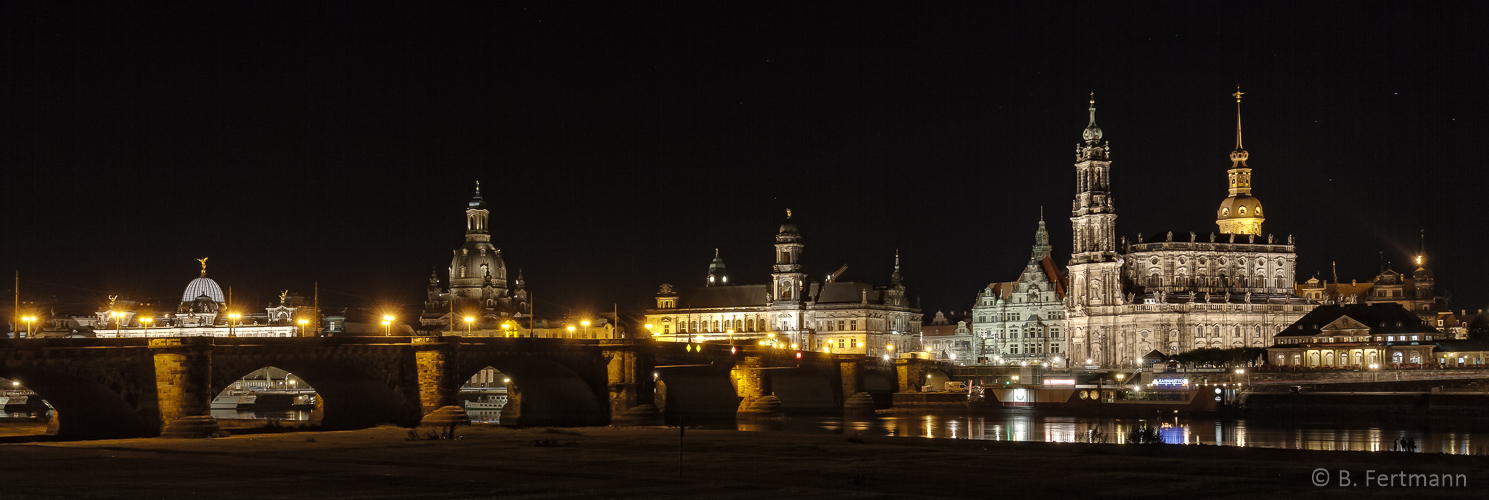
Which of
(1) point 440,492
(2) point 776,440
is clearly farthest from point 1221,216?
(1) point 440,492

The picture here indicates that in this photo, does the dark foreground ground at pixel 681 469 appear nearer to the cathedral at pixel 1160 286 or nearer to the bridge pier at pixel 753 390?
the bridge pier at pixel 753 390

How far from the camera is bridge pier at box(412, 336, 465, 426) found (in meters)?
79.4

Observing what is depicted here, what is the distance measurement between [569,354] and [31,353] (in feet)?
105

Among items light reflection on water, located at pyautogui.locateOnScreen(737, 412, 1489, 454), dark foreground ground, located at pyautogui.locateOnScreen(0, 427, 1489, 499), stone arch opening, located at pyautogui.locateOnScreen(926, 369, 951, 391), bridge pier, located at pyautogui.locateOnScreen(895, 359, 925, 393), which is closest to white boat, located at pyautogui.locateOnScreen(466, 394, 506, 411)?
bridge pier, located at pyautogui.locateOnScreen(895, 359, 925, 393)

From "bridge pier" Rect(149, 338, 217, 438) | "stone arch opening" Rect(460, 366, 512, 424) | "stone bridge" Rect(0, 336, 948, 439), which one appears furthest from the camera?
"stone arch opening" Rect(460, 366, 512, 424)

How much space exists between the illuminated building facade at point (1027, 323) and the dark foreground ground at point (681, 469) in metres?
128

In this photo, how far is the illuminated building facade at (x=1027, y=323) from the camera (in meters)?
188

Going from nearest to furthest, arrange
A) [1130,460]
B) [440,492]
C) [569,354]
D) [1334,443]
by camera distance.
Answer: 1. [440,492]
2. [1130,460]
3. [1334,443]
4. [569,354]

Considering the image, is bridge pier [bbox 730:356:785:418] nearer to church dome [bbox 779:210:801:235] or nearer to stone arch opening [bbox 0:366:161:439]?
stone arch opening [bbox 0:366:161:439]

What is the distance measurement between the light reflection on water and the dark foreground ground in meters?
16.8

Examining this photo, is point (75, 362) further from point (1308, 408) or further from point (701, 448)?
point (1308, 408)

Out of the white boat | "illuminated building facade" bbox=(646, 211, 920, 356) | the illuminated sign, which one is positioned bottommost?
the white boat

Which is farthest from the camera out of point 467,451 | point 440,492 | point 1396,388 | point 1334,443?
point 1396,388

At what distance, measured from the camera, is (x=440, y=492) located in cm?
4000
